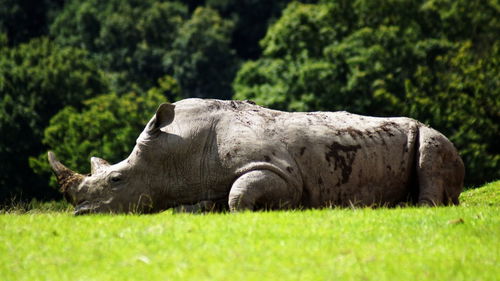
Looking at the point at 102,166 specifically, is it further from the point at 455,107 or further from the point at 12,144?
the point at 12,144

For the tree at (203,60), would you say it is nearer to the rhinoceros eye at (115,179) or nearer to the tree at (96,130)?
the tree at (96,130)

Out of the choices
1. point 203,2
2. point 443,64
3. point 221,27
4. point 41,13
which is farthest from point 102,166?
point 203,2

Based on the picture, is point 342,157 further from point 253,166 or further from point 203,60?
point 203,60

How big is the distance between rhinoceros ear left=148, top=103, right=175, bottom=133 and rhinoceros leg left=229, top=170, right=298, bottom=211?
1.68 m

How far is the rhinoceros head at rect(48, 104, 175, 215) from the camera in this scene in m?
13.7

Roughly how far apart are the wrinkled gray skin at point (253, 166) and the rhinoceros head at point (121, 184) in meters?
0.02

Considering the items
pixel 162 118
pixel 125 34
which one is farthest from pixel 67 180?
pixel 125 34

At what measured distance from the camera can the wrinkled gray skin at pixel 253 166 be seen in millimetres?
13570

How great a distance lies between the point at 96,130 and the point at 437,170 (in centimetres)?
3944

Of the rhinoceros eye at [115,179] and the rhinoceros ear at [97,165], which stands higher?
the rhinoceros ear at [97,165]

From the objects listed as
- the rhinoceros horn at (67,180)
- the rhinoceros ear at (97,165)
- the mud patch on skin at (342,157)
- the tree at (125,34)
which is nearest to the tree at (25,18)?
the tree at (125,34)

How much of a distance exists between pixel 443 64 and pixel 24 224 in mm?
41417

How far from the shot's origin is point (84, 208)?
44.6ft

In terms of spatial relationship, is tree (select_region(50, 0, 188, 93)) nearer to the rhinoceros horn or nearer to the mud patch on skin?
the rhinoceros horn
